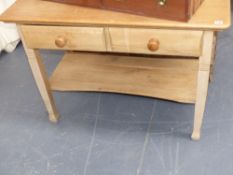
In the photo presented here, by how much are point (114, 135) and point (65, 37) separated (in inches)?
19.1

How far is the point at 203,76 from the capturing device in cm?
108

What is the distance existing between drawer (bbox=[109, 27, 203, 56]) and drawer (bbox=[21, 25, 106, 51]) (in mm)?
49

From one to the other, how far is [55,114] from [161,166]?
0.51 meters

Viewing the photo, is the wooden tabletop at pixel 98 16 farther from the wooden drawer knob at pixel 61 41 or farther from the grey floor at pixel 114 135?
the grey floor at pixel 114 135

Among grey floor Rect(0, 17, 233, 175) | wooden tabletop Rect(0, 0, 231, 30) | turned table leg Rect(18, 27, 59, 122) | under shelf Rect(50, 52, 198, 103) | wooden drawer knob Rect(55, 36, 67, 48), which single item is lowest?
grey floor Rect(0, 17, 233, 175)

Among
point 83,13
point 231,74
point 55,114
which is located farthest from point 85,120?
point 231,74

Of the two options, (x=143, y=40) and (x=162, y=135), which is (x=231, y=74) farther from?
(x=143, y=40)

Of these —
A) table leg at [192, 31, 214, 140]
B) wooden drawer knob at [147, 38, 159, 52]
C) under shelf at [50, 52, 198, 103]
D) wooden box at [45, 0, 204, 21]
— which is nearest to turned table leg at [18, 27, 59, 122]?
under shelf at [50, 52, 198, 103]

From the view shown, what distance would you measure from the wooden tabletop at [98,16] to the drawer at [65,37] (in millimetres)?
32

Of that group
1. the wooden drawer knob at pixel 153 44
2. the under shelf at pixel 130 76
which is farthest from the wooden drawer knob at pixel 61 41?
the under shelf at pixel 130 76

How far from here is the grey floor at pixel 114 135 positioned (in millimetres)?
1256

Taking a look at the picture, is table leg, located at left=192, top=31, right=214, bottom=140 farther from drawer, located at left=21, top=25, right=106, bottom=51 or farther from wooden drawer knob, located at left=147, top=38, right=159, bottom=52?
drawer, located at left=21, top=25, right=106, bottom=51

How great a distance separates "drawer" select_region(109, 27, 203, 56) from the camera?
3.22ft

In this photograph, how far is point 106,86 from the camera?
57.7 inches
